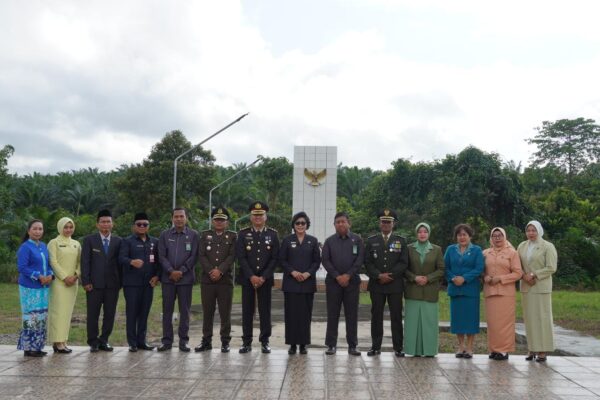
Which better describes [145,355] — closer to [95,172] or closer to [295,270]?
[295,270]

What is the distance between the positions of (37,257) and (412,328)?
419 centimetres

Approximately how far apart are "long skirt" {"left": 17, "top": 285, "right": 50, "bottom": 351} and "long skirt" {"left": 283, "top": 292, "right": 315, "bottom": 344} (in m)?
2.65

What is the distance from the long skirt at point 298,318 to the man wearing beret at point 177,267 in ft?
3.74

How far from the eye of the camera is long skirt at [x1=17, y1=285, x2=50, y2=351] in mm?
7078

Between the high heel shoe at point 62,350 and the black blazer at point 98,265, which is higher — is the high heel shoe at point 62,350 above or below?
below

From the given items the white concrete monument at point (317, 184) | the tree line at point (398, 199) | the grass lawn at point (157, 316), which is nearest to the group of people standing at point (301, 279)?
the grass lawn at point (157, 316)

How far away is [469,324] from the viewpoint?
7402 millimetres

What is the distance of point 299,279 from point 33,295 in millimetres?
2893

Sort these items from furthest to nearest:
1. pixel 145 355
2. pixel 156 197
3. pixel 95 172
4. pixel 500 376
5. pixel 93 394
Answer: pixel 95 172 < pixel 156 197 < pixel 145 355 < pixel 500 376 < pixel 93 394

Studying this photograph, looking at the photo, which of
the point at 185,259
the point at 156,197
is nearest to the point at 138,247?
the point at 185,259

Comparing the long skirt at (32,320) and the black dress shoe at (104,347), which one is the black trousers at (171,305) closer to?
the black dress shoe at (104,347)

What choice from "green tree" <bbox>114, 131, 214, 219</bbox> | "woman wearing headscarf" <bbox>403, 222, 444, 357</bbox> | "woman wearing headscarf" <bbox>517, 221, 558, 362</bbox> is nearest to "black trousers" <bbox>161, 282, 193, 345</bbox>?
"woman wearing headscarf" <bbox>403, 222, 444, 357</bbox>

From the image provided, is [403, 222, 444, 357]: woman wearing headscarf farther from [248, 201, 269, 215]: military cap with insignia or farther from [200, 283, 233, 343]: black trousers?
[200, 283, 233, 343]: black trousers

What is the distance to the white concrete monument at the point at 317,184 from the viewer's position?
22.9 meters
